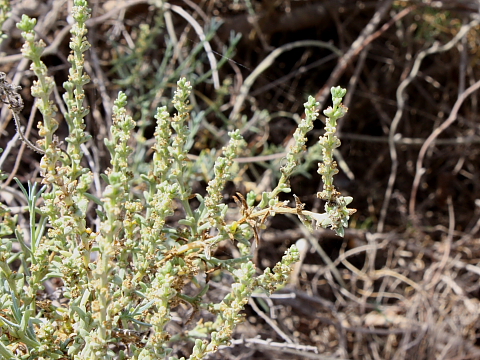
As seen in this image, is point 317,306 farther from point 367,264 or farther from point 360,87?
point 360,87

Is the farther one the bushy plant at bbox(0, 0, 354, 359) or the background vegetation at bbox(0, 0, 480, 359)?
the background vegetation at bbox(0, 0, 480, 359)

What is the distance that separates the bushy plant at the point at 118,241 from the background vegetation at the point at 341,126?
0.71 meters

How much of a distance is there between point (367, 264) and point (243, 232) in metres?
1.39

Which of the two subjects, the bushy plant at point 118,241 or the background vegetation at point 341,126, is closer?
the bushy plant at point 118,241

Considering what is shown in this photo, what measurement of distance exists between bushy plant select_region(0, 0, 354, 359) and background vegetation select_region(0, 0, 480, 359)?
712 mm

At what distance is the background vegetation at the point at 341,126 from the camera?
1.83 meters

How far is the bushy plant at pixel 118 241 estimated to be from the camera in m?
0.75

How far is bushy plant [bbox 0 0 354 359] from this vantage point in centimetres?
75

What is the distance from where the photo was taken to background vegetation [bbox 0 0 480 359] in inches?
71.9

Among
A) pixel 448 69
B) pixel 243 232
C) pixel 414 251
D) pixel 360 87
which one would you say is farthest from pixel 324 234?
pixel 243 232

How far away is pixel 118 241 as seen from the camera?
0.83m

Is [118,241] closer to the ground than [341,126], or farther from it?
farther from it

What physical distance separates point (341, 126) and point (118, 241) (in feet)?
4.91

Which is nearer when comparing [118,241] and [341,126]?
[118,241]
